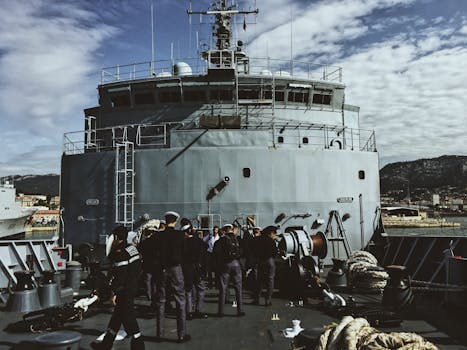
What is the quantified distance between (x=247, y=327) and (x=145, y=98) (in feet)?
39.3

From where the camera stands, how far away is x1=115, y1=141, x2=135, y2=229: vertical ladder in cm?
1302

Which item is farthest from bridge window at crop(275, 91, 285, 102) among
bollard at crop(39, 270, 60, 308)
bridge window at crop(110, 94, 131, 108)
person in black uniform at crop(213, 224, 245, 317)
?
bollard at crop(39, 270, 60, 308)

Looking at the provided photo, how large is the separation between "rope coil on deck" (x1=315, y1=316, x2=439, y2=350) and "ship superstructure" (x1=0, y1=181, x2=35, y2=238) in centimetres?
5598

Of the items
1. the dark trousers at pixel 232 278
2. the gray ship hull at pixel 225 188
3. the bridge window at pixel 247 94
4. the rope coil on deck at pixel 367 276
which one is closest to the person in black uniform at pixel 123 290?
the dark trousers at pixel 232 278

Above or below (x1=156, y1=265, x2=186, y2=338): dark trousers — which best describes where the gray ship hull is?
above

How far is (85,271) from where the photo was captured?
13672 millimetres

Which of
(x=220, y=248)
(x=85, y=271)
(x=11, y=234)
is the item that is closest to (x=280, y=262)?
(x=220, y=248)

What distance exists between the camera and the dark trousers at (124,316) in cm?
505

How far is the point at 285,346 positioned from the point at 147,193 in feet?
28.5

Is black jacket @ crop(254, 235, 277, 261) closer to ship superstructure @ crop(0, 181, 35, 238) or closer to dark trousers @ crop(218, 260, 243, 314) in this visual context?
dark trousers @ crop(218, 260, 243, 314)

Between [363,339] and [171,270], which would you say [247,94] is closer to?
[171,270]

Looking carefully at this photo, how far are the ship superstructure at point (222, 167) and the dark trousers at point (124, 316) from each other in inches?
301

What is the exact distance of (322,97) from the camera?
17.0 metres

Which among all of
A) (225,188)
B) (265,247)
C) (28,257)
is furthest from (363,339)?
(28,257)
